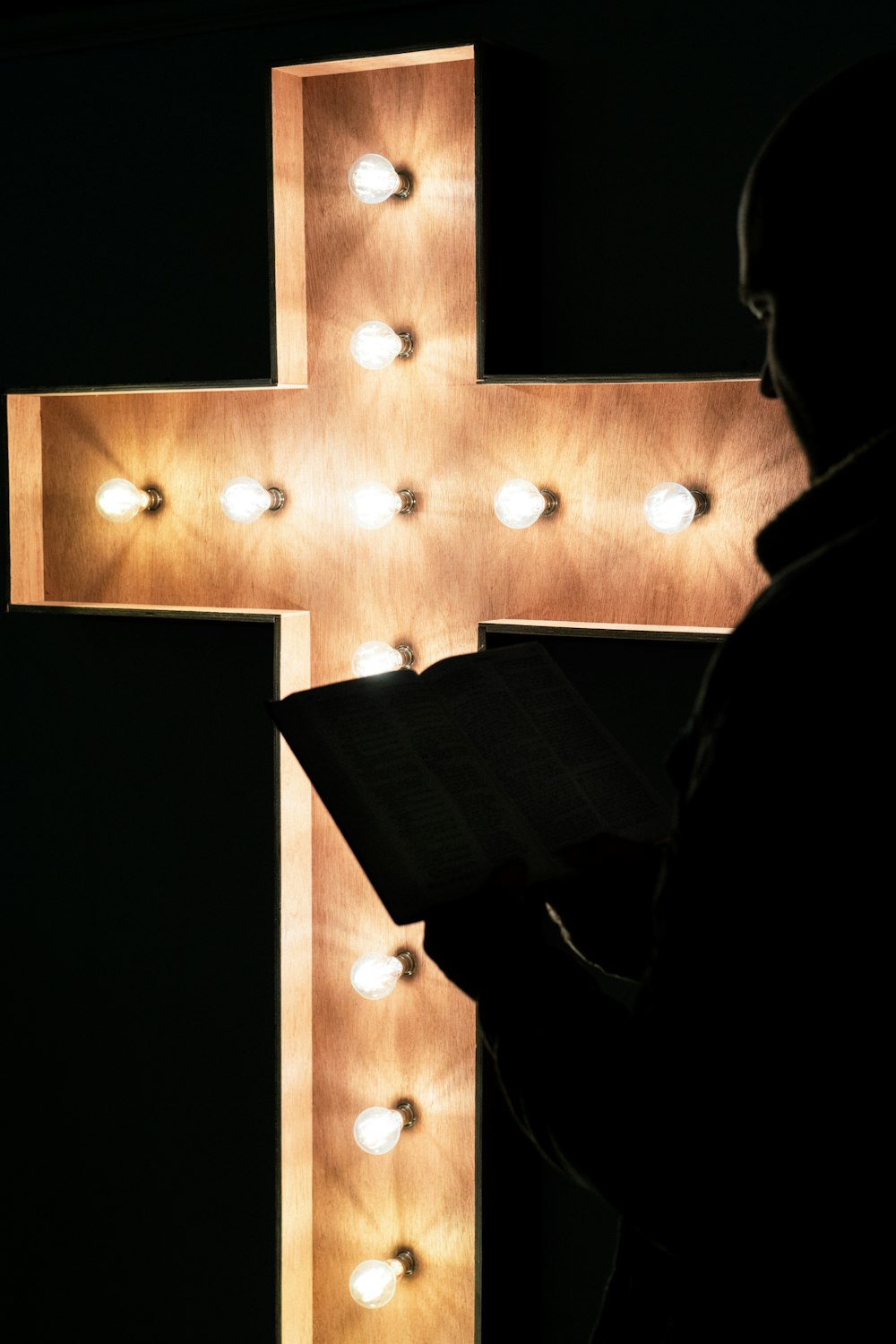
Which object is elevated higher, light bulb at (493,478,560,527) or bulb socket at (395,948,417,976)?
light bulb at (493,478,560,527)

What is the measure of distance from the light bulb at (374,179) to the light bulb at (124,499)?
46 centimetres

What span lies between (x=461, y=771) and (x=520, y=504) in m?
0.50

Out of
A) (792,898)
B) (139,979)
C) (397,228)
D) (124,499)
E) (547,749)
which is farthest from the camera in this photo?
(139,979)

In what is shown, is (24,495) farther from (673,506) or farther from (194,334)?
(673,506)

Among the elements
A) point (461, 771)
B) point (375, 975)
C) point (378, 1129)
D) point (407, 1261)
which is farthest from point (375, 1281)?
point (461, 771)

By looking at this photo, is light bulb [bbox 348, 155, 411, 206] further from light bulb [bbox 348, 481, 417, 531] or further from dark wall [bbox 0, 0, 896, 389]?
light bulb [bbox 348, 481, 417, 531]

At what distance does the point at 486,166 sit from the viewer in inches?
58.6

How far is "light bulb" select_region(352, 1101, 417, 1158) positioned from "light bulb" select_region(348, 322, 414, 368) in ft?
2.72

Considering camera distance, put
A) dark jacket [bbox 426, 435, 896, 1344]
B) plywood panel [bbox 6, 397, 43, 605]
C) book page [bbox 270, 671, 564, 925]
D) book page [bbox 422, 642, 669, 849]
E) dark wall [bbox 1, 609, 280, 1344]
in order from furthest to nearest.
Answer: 1. dark wall [bbox 1, 609, 280, 1344]
2. plywood panel [bbox 6, 397, 43, 605]
3. book page [bbox 422, 642, 669, 849]
4. book page [bbox 270, 671, 564, 925]
5. dark jacket [bbox 426, 435, 896, 1344]

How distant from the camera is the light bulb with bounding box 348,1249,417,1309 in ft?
5.34

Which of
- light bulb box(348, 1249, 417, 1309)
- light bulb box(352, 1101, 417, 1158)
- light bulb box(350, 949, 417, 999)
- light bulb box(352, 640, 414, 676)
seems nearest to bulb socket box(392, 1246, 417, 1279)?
light bulb box(348, 1249, 417, 1309)

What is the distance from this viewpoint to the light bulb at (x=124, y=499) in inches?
69.1

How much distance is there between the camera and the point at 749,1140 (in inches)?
26.5

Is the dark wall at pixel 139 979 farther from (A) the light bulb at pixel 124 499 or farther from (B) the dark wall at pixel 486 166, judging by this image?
(B) the dark wall at pixel 486 166
